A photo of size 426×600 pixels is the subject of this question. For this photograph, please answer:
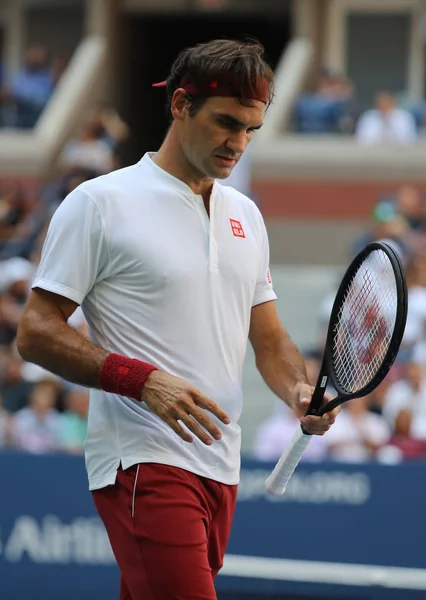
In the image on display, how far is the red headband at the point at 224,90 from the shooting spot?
3770 millimetres

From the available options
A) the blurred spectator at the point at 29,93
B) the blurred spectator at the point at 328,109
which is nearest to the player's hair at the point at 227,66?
the blurred spectator at the point at 328,109

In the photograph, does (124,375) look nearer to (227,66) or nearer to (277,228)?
(227,66)

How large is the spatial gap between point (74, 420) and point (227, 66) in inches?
246

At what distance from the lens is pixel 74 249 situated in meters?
3.72

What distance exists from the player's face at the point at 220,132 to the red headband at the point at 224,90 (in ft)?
0.05

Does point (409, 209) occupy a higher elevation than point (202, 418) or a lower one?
lower

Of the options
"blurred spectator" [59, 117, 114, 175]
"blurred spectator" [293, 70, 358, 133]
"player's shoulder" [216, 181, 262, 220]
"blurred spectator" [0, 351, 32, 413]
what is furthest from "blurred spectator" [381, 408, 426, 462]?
"blurred spectator" [293, 70, 358, 133]

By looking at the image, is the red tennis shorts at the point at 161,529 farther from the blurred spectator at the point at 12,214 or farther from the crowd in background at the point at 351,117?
the crowd in background at the point at 351,117

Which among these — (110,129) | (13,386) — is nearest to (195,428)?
(13,386)

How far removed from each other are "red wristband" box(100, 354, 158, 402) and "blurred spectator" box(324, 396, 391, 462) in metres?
5.65

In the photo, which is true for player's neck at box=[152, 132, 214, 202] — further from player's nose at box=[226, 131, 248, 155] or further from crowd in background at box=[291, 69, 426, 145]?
crowd in background at box=[291, 69, 426, 145]

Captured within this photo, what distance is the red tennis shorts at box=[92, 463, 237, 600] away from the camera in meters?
3.67

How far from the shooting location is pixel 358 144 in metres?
16.0

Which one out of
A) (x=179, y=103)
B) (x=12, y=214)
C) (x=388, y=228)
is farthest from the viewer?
(x=12, y=214)
